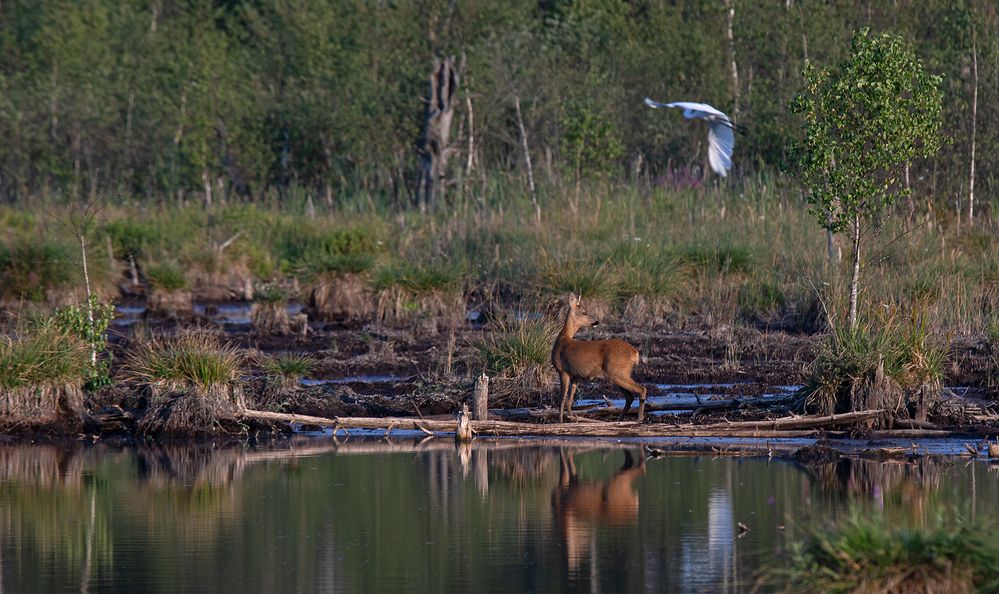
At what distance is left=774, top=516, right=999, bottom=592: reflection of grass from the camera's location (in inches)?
289

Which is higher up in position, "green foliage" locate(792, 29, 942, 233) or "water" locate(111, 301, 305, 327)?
"green foliage" locate(792, 29, 942, 233)

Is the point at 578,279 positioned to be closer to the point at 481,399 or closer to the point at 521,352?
the point at 521,352

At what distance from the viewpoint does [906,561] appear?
7.40m

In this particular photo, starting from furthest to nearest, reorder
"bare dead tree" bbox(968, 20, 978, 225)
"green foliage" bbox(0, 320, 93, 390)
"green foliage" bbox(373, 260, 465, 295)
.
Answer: "bare dead tree" bbox(968, 20, 978, 225)
"green foliage" bbox(373, 260, 465, 295)
"green foliage" bbox(0, 320, 93, 390)

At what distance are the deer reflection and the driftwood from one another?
2.52ft

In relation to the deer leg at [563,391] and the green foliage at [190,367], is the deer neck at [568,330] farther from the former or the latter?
the green foliage at [190,367]

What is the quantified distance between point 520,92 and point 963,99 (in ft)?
38.5

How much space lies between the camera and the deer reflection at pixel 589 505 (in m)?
10.3

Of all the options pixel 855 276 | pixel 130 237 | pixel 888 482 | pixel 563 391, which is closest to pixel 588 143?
pixel 130 237

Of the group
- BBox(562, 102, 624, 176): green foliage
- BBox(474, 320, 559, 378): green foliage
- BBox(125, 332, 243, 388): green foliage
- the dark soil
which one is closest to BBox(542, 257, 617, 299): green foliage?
the dark soil

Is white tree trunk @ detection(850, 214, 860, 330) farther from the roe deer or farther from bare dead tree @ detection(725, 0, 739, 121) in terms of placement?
bare dead tree @ detection(725, 0, 739, 121)

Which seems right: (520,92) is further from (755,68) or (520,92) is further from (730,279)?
(730,279)

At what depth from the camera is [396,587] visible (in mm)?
9211

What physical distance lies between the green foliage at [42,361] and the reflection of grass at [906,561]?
9856 millimetres
